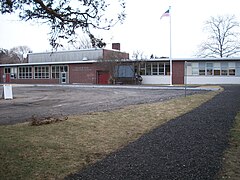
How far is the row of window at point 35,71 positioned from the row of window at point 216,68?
75.0ft

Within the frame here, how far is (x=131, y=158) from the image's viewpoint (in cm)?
555

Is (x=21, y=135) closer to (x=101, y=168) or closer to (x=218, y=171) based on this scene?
(x=101, y=168)

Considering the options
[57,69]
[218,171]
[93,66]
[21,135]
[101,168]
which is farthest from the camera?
[57,69]

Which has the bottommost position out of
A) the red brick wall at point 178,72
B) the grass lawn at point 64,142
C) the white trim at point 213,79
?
the grass lawn at point 64,142

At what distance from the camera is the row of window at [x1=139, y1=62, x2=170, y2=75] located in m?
42.5

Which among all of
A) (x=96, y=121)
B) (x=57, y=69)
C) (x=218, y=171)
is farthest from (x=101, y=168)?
(x=57, y=69)

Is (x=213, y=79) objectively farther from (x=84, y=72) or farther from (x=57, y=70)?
(x=57, y=70)

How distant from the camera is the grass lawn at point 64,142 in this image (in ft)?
16.6

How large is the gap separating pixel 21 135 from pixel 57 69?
45234 mm

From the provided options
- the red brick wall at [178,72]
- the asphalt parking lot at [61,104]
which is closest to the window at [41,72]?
the red brick wall at [178,72]

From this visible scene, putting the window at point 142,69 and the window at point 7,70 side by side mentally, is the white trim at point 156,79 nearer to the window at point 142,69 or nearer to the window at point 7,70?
the window at point 142,69

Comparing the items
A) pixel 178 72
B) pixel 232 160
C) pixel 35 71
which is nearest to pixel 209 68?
pixel 178 72

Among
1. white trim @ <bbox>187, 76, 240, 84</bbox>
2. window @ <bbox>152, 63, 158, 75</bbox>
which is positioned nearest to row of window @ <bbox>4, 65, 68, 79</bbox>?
window @ <bbox>152, 63, 158, 75</bbox>

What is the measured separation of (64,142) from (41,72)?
48.4m
